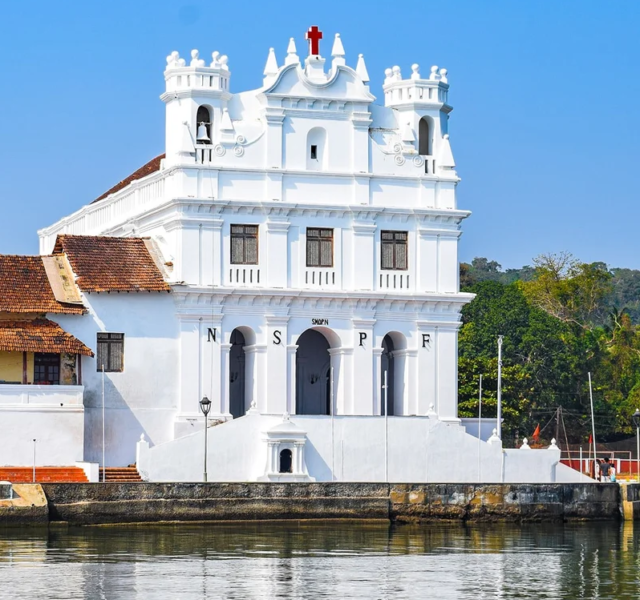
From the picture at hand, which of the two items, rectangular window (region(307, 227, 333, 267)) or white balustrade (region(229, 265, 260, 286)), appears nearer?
A: white balustrade (region(229, 265, 260, 286))

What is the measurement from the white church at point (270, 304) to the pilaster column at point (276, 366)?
53 mm

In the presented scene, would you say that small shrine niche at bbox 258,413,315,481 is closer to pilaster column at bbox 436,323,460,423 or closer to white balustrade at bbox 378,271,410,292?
pilaster column at bbox 436,323,460,423

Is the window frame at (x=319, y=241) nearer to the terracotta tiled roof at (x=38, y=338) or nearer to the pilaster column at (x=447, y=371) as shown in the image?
the pilaster column at (x=447, y=371)

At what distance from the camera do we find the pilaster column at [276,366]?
56.1 meters

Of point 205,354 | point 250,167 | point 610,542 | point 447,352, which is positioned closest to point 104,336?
point 205,354

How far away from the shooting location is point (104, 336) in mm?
54500

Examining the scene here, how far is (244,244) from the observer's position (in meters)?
56.5

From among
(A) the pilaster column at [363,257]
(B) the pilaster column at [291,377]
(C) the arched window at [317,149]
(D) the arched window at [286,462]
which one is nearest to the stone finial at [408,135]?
(C) the arched window at [317,149]

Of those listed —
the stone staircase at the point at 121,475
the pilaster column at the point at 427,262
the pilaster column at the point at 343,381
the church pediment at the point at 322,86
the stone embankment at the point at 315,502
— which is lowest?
the stone embankment at the point at 315,502

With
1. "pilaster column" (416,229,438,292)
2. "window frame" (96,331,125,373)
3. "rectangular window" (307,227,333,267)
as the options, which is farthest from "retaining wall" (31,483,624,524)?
"rectangular window" (307,227,333,267)

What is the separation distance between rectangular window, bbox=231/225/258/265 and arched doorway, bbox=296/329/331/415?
3.78 meters

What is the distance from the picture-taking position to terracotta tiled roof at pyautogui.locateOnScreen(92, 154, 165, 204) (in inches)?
2525

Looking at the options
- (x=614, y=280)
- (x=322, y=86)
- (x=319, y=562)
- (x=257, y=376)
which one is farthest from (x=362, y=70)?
(x=614, y=280)

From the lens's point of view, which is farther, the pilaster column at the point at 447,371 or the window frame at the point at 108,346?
the pilaster column at the point at 447,371
